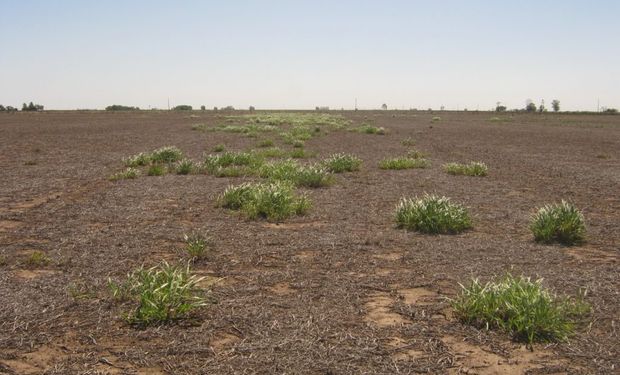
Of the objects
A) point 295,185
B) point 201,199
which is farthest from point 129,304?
point 295,185

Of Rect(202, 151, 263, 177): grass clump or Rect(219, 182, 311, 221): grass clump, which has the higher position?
Rect(202, 151, 263, 177): grass clump

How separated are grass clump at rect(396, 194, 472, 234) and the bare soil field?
271 millimetres

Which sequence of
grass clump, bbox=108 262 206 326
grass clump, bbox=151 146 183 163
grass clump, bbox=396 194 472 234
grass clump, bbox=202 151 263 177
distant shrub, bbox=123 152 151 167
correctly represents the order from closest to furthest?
grass clump, bbox=108 262 206 326, grass clump, bbox=396 194 472 234, grass clump, bbox=202 151 263 177, distant shrub, bbox=123 152 151 167, grass clump, bbox=151 146 183 163

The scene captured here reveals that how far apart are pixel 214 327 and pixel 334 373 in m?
1.30

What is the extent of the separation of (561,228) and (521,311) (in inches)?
152

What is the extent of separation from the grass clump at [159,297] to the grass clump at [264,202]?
13.5 ft

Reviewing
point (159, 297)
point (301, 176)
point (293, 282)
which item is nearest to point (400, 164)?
point (301, 176)

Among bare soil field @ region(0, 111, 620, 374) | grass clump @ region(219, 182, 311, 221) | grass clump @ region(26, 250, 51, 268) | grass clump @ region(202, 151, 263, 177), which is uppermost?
grass clump @ region(202, 151, 263, 177)

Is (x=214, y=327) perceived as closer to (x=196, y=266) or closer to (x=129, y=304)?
(x=129, y=304)

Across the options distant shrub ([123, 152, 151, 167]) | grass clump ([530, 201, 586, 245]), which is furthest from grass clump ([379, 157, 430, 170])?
grass clump ([530, 201, 586, 245])

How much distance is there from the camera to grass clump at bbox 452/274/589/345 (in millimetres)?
4379

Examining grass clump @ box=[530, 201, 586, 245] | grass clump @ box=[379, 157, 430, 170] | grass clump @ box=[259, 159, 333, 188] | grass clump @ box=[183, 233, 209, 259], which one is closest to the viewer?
grass clump @ box=[183, 233, 209, 259]

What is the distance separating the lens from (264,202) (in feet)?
31.7

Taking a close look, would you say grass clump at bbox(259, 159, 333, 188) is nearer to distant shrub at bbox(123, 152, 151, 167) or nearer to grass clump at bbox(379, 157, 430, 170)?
grass clump at bbox(379, 157, 430, 170)
